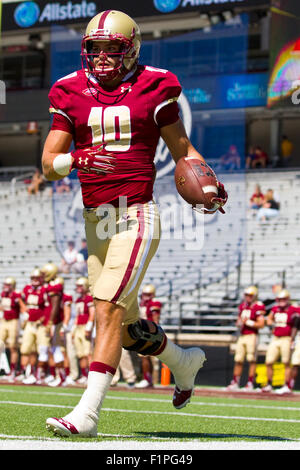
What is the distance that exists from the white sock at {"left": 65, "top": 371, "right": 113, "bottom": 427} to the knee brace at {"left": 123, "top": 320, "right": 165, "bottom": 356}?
0.49m

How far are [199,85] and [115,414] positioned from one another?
14775mm

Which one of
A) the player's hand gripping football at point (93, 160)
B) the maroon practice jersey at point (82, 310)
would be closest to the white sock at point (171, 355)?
the player's hand gripping football at point (93, 160)

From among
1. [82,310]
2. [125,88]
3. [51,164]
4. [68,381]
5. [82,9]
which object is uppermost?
[82,9]

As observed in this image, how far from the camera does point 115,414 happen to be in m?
5.39

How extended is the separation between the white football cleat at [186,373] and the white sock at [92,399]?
31.5 inches

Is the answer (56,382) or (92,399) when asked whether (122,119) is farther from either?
(56,382)

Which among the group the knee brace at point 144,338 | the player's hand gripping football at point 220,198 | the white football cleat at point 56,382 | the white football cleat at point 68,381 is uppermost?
the player's hand gripping football at point 220,198

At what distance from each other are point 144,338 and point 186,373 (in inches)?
15.2

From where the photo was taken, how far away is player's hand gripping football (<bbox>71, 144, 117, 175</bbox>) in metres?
3.56

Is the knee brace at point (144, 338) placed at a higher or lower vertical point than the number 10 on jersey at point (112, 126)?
lower

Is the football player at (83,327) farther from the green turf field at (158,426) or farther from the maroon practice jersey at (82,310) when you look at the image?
the green turf field at (158,426)

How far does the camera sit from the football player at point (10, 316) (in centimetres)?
1245

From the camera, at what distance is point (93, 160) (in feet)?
11.7

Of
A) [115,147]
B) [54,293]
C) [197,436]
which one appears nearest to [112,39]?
Result: [115,147]
